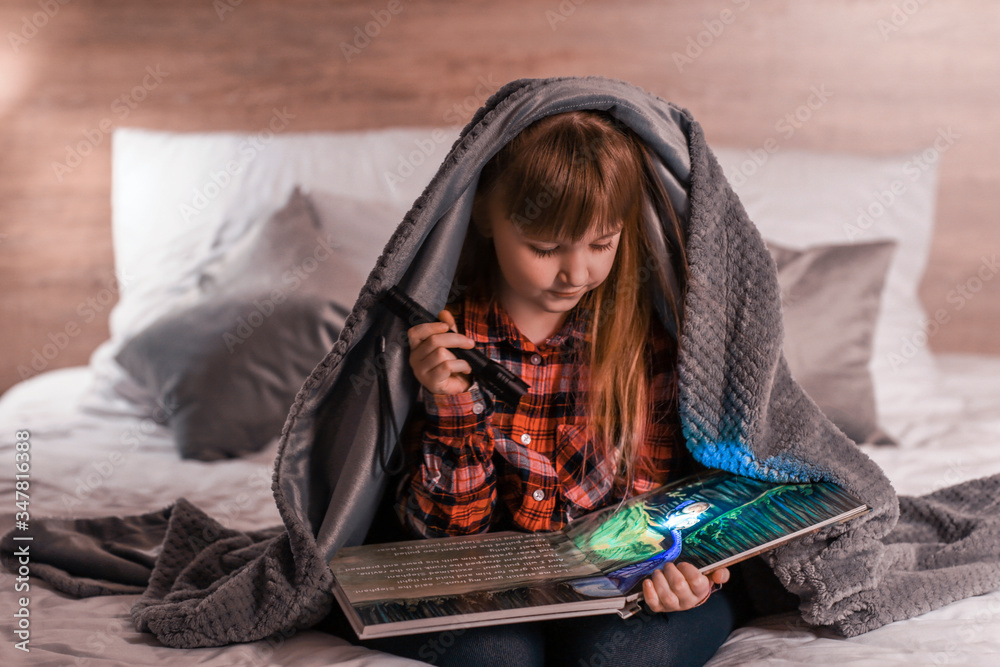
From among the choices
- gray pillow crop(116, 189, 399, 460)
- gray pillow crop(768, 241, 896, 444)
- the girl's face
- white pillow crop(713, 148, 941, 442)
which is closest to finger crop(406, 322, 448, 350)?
the girl's face

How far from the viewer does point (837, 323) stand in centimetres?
142

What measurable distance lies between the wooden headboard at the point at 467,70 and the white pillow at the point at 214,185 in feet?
0.61

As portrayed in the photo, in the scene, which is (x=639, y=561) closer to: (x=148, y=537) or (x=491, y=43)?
(x=148, y=537)

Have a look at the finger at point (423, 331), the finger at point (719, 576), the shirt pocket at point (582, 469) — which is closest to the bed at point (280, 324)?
the finger at point (719, 576)

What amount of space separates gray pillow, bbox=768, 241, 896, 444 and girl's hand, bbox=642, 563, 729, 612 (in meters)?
0.66

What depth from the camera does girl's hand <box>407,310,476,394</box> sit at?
2.74 ft

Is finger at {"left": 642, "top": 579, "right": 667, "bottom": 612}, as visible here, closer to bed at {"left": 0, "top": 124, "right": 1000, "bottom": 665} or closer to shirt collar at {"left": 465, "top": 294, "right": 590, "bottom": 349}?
bed at {"left": 0, "top": 124, "right": 1000, "bottom": 665}

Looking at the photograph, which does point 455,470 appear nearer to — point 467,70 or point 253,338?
point 253,338

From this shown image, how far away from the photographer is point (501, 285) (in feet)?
3.21

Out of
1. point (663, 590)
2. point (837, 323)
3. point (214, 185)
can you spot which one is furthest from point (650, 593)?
point (214, 185)

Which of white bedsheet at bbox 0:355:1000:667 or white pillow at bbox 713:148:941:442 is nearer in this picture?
white bedsheet at bbox 0:355:1000:667

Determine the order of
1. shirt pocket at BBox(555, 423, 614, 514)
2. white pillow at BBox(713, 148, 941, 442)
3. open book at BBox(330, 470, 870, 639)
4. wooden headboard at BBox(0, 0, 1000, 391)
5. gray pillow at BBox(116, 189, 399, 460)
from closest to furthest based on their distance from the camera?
open book at BBox(330, 470, 870, 639)
shirt pocket at BBox(555, 423, 614, 514)
gray pillow at BBox(116, 189, 399, 460)
white pillow at BBox(713, 148, 941, 442)
wooden headboard at BBox(0, 0, 1000, 391)

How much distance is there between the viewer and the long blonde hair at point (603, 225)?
839 mm

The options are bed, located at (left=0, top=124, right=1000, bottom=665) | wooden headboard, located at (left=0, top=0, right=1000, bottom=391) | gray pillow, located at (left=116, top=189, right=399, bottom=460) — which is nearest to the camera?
bed, located at (left=0, top=124, right=1000, bottom=665)
